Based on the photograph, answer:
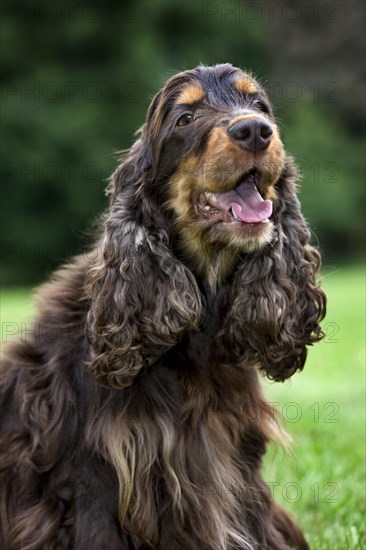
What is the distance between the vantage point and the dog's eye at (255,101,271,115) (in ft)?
13.4

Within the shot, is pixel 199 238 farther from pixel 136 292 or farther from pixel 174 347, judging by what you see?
pixel 174 347

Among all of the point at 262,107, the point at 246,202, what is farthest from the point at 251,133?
the point at 262,107

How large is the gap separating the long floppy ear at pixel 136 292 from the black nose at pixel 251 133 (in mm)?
485

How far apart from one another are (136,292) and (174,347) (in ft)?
1.00

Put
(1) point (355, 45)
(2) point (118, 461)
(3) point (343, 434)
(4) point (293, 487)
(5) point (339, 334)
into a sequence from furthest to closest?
1. (1) point (355, 45)
2. (5) point (339, 334)
3. (3) point (343, 434)
4. (4) point (293, 487)
5. (2) point (118, 461)

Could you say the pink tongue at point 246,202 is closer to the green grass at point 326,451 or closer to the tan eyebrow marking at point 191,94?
the tan eyebrow marking at point 191,94

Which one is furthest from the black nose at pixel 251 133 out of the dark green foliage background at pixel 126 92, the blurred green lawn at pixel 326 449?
the dark green foliage background at pixel 126 92

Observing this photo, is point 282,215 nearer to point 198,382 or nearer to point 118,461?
point 198,382

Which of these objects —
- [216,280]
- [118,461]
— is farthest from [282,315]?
[118,461]

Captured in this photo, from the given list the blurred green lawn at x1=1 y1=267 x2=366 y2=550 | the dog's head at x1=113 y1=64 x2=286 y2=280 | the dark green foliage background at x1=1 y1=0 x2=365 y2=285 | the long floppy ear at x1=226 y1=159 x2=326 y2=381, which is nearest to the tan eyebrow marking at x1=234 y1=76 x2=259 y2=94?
the dog's head at x1=113 y1=64 x2=286 y2=280

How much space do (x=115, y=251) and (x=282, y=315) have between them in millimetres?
788

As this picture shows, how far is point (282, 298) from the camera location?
13.3ft

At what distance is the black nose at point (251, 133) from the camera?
12.0ft

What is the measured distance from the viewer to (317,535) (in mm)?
4812
